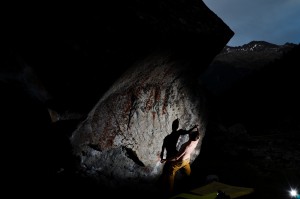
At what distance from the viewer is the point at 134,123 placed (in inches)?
216

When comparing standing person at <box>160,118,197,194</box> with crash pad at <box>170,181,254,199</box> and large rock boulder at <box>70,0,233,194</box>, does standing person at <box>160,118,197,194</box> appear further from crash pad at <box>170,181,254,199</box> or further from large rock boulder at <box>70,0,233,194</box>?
crash pad at <box>170,181,254,199</box>

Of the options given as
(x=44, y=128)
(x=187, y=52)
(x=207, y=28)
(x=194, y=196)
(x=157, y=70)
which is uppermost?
(x=207, y=28)

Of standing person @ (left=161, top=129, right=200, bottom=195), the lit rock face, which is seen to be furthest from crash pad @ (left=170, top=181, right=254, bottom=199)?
the lit rock face

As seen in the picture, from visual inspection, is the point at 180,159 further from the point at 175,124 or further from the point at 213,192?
the point at 213,192

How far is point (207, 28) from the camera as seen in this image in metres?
5.39

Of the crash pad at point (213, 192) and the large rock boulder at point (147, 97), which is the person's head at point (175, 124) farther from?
the crash pad at point (213, 192)

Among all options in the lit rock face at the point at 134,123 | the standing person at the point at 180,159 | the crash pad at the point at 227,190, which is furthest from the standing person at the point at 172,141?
the crash pad at the point at 227,190

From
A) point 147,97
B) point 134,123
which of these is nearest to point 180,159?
point 134,123

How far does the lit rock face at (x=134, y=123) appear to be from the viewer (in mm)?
5133

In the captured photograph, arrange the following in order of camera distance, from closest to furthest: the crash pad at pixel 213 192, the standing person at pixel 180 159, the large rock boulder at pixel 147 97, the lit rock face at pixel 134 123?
the crash pad at pixel 213 192, the large rock boulder at pixel 147 97, the lit rock face at pixel 134 123, the standing person at pixel 180 159

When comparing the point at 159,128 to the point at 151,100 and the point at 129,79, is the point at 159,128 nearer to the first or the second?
the point at 151,100

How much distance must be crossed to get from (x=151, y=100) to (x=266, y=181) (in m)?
4.23

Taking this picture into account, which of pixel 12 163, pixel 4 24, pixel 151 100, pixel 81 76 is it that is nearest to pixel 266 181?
pixel 151 100

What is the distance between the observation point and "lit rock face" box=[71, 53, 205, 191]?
5.13 meters
